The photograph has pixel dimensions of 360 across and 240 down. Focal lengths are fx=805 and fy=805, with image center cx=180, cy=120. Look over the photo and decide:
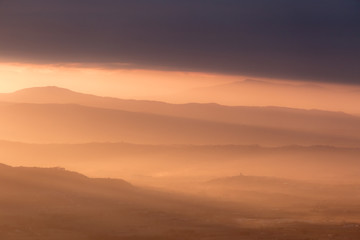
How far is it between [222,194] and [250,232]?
2213 inches

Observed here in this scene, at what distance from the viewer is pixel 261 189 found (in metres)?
→ 149

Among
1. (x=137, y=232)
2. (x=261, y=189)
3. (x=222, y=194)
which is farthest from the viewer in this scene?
(x=261, y=189)

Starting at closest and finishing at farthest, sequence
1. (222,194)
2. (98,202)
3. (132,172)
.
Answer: (98,202) → (222,194) → (132,172)

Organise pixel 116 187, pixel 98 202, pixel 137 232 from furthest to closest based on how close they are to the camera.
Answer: pixel 116 187 → pixel 98 202 → pixel 137 232

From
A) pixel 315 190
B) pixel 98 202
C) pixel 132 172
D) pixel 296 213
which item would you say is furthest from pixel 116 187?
pixel 132 172

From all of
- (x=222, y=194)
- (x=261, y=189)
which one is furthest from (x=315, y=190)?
(x=222, y=194)

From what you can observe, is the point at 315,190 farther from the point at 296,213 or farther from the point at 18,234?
the point at 18,234

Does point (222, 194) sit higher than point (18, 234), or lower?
higher

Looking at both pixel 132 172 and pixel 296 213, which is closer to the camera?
pixel 296 213

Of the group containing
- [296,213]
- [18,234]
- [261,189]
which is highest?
[261,189]

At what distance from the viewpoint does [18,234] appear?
234ft

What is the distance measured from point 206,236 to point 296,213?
30.1m

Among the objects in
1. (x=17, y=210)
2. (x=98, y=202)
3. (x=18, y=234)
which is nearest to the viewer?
(x=18, y=234)

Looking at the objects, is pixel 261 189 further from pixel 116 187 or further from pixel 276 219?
pixel 276 219
